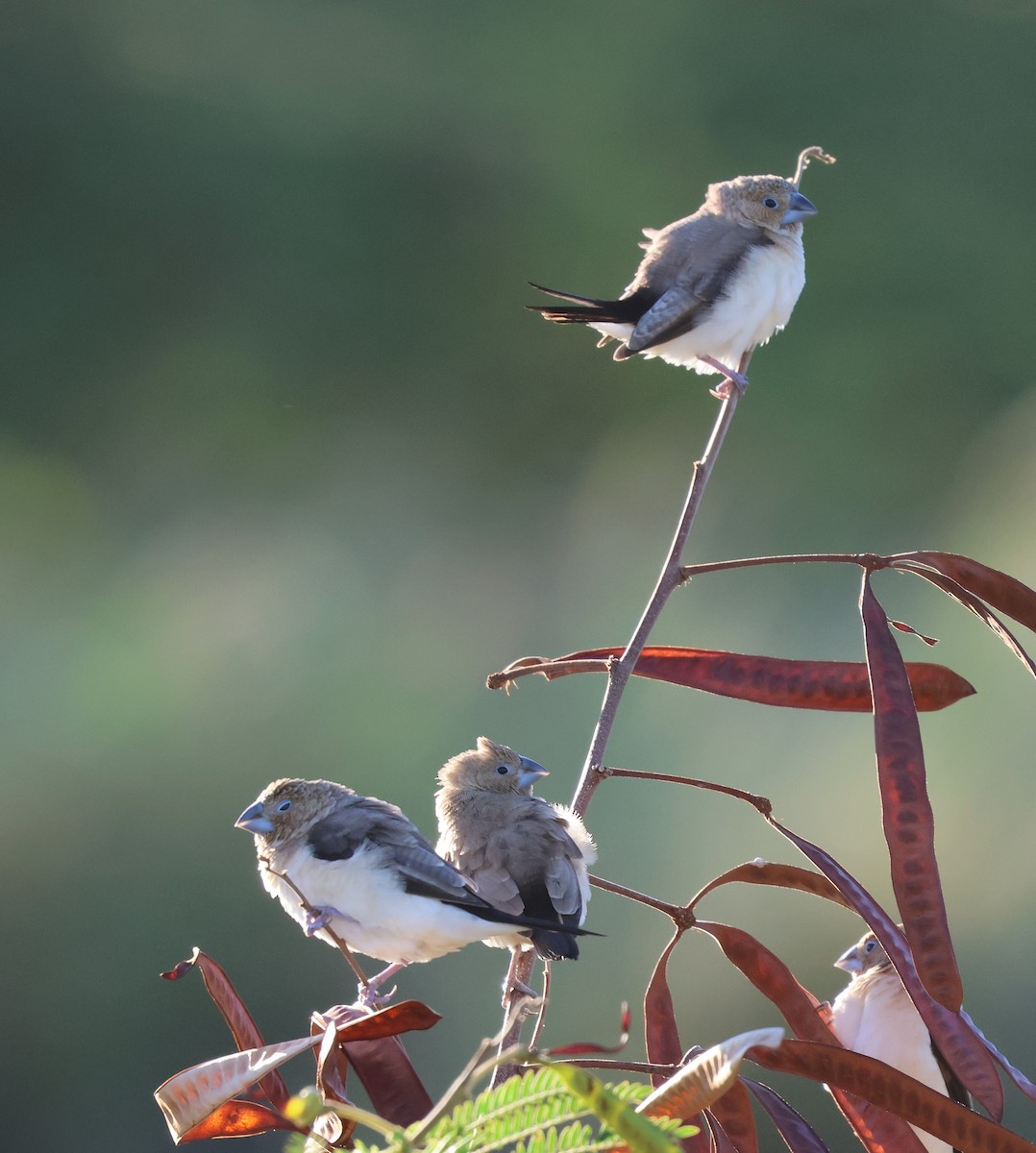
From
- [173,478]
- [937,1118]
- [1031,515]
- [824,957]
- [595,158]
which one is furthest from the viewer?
[595,158]

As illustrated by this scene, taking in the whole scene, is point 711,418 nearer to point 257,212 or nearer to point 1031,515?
point 1031,515

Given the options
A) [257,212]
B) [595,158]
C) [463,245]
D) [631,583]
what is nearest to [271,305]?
[257,212]

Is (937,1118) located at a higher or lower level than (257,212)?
lower

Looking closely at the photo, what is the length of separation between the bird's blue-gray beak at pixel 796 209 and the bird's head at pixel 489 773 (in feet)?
2.83

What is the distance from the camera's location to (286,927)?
3.43m

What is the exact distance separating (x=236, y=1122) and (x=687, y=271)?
1.23 meters

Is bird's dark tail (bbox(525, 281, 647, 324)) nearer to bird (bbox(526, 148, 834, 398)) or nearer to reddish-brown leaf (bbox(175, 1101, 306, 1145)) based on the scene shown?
bird (bbox(526, 148, 834, 398))

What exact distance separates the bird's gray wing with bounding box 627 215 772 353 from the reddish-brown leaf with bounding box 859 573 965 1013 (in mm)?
848

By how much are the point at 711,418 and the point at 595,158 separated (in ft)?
4.22

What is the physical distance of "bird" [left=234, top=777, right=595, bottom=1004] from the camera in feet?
3.45

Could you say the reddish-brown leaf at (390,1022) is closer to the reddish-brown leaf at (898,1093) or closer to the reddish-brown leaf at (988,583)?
the reddish-brown leaf at (898,1093)

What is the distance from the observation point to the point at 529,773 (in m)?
1.43

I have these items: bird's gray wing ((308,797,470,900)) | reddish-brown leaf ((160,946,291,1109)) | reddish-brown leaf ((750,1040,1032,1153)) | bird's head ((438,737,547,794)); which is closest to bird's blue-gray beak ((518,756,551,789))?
bird's head ((438,737,547,794))

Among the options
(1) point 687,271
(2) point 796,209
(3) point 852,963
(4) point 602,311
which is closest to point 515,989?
(3) point 852,963
